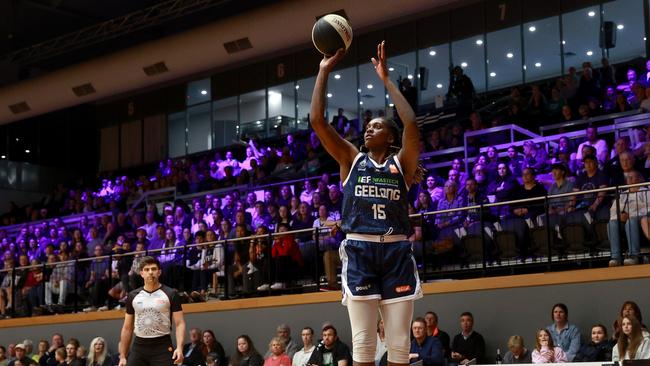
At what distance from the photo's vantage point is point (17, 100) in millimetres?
23750

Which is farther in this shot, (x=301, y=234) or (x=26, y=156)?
(x=26, y=156)

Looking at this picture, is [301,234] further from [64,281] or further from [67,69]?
[67,69]

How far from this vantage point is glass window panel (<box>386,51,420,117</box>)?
21.8 m

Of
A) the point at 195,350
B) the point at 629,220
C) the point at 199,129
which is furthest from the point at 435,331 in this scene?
the point at 199,129

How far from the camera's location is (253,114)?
25250mm

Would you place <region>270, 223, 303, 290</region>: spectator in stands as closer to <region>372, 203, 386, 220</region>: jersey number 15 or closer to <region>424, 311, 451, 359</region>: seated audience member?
<region>424, 311, 451, 359</region>: seated audience member

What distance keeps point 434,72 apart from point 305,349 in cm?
1063

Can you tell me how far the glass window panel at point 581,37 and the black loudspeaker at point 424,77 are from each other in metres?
3.45

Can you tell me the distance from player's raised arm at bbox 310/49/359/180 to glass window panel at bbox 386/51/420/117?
16.3m

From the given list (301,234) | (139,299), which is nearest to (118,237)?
(301,234)

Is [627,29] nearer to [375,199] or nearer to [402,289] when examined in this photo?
[375,199]

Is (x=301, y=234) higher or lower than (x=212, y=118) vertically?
lower

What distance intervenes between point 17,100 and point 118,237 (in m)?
7.47

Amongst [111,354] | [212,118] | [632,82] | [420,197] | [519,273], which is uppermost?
[212,118]
